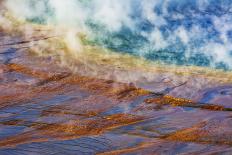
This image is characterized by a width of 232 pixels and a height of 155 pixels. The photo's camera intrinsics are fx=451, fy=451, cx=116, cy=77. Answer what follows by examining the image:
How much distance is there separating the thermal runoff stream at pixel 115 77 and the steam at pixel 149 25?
1cm

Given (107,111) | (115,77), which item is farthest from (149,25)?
(107,111)

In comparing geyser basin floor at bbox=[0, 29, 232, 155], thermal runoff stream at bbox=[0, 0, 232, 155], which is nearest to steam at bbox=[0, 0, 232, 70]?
thermal runoff stream at bbox=[0, 0, 232, 155]

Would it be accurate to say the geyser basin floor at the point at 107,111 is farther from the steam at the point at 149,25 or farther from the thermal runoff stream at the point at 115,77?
the steam at the point at 149,25

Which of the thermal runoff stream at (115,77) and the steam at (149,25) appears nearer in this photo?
the thermal runoff stream at (115,77)

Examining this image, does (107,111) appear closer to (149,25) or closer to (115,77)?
(115,77)

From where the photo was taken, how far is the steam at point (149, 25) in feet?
19.6

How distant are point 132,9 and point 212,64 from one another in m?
1.94

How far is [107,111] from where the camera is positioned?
4.66 m

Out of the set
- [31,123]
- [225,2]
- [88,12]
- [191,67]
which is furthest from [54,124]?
[225,2]

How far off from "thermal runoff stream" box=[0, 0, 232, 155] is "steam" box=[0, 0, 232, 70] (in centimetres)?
1

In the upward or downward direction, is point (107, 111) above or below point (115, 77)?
below

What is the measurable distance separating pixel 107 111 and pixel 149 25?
2.36 metres

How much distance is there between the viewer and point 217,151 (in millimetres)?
4055

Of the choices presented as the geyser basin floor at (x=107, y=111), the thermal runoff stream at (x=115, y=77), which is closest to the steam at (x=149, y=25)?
the thermal runoff stream at (x=115, y=77)
